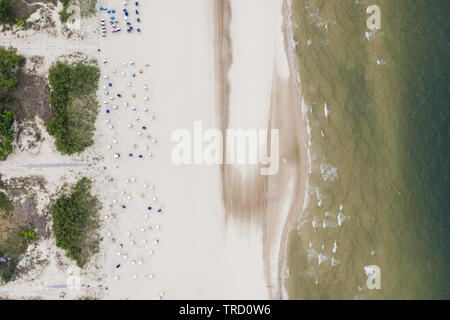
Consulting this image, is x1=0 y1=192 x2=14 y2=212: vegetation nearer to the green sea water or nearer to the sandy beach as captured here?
the sandy beach

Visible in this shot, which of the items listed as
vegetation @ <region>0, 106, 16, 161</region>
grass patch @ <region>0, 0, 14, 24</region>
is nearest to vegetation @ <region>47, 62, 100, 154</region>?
vegetation @ <region>0, 106, 16, 161</region>

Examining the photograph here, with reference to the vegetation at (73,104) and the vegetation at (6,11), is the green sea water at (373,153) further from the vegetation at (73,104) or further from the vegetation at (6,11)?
the vegetation at (6,11)

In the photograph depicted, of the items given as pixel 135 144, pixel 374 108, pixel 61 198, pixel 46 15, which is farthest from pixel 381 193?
pixel 46 15

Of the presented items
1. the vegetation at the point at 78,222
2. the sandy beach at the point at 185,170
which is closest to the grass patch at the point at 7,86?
the sandy beach at the point at 185,170

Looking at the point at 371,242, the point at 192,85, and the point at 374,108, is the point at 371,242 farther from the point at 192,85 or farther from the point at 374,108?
the point at 192,85

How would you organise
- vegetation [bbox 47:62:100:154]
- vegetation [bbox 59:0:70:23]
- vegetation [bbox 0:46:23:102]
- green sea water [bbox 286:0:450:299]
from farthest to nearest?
vegetation [bbox 59:0:70:23], vegetation [bbox 47:62:100:154], vegetation [bbox 0:46:23:102], green sea water [bbox 286:0:450:299]

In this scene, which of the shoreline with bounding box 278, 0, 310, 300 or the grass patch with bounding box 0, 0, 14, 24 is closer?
the shoreline with bounding box 278, 0, 310, 300

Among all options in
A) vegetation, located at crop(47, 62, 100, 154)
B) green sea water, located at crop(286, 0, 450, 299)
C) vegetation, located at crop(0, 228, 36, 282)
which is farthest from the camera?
vegetation, located at crop(0, 228, 36, 282)
